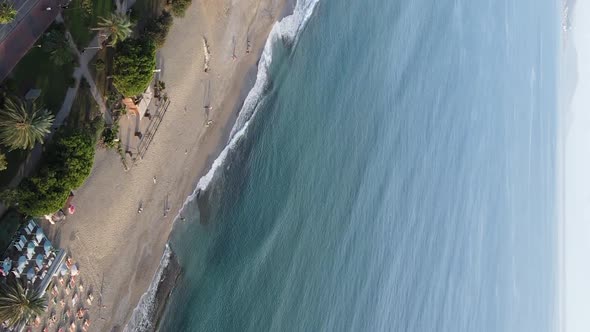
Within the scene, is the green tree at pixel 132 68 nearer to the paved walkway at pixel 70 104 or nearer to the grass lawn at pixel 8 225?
the paved walkway at pixel 70 104

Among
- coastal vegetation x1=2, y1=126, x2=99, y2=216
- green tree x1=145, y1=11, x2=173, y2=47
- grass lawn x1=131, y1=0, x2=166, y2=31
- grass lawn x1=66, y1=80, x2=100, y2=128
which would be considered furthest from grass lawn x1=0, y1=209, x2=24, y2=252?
grass lawn x1=131, y1=0, x2=166, y2=31

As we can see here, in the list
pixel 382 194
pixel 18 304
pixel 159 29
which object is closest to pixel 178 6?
pixel 159 29

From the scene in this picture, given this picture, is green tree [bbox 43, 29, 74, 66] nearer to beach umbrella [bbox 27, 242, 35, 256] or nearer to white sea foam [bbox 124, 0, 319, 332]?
beach umbrella [bbox 27, 242, 35, 256]

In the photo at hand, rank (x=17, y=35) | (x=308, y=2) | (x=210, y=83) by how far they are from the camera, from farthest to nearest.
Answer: (x=308, y=2)
(x=210, y=83)
(x=17, y=35)

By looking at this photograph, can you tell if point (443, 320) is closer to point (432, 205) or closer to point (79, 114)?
point (432, 205)

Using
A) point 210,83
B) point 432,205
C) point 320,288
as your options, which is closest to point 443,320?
point 432,205

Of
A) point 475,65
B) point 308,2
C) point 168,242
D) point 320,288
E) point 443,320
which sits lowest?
point 168,242

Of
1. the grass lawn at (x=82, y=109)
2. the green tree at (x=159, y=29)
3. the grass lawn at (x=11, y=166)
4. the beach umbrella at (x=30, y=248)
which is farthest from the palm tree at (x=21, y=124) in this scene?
the green tree at (x=159, y=29)

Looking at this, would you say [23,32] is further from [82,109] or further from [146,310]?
[146,310]
